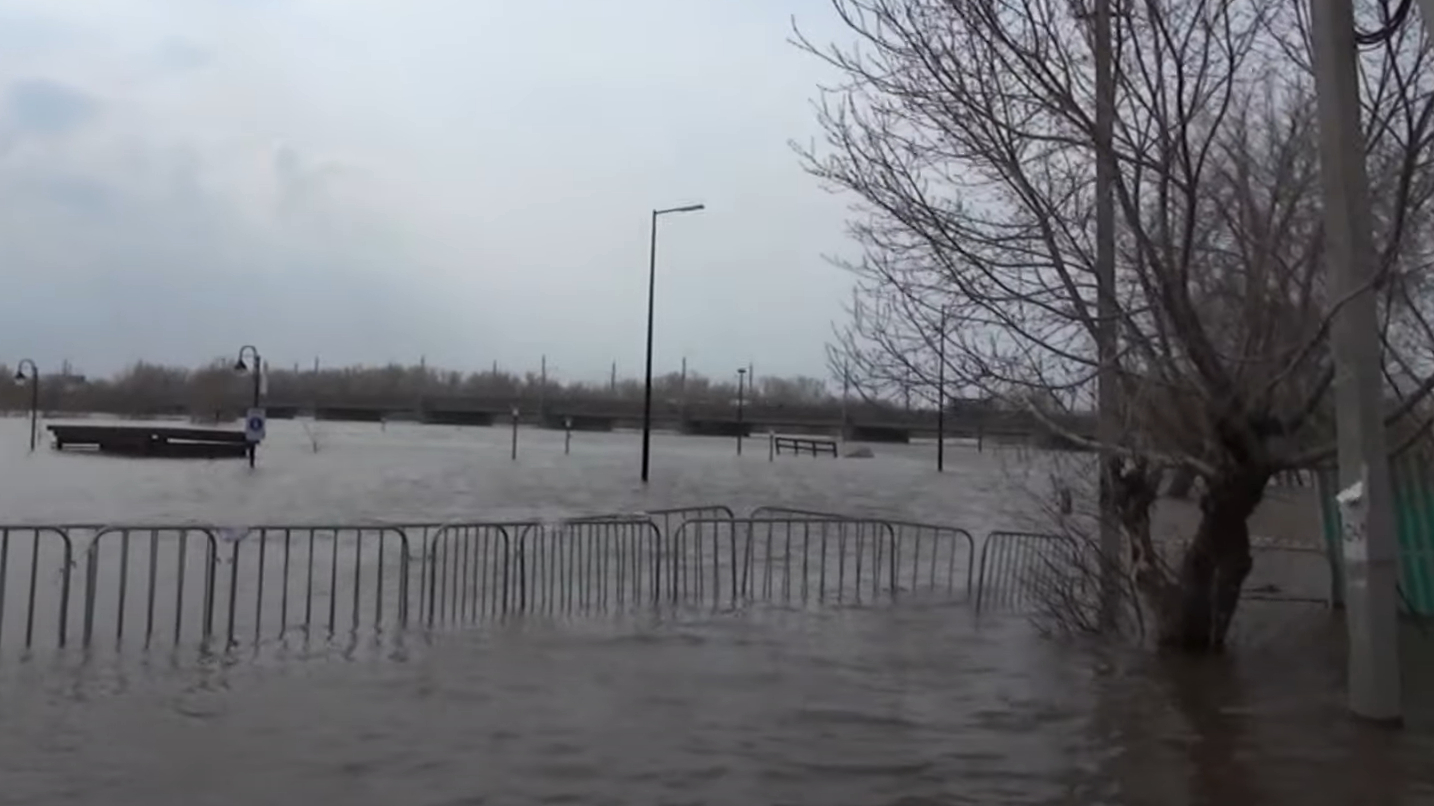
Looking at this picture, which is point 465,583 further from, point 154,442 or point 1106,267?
point 154,442

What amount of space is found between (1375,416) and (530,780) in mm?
5038

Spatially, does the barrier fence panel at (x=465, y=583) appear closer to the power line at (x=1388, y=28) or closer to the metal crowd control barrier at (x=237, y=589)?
the metal crowd control barrier at (x=237, y=589)

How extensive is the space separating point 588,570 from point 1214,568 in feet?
22.8

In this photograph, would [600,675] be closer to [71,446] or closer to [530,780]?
[530,780]

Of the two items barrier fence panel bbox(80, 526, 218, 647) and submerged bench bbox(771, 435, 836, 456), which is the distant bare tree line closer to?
submerged bench bbox(771, 435, 836, 456)

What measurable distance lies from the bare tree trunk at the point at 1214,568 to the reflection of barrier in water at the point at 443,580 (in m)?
1.13

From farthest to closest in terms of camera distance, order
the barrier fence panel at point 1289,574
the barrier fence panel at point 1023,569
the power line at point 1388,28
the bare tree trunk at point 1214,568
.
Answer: the barrier fence panel at point 1289,574
the barrier fence panel at point 1023,569
the bare tree trunk at point 1214,568
the power line at point 1388,28

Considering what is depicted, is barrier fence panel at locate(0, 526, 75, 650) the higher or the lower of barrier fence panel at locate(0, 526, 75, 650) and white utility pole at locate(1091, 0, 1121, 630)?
the lower

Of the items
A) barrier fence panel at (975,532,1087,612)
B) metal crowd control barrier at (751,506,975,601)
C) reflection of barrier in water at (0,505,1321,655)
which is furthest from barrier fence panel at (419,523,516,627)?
barrier fence panel at (975,532,1087,612)

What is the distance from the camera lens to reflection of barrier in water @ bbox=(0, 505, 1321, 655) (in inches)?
473

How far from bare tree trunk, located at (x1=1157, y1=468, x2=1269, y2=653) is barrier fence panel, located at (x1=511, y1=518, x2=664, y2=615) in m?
5.27

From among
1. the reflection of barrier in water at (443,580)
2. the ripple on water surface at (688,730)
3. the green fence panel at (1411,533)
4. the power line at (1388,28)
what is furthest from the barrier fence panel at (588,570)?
the power line at (1388,28)

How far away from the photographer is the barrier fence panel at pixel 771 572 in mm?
15219

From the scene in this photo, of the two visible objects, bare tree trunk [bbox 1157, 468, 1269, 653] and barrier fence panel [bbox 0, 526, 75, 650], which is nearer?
bare tree trunk [bbox 1157, 468, 1269, 653]
